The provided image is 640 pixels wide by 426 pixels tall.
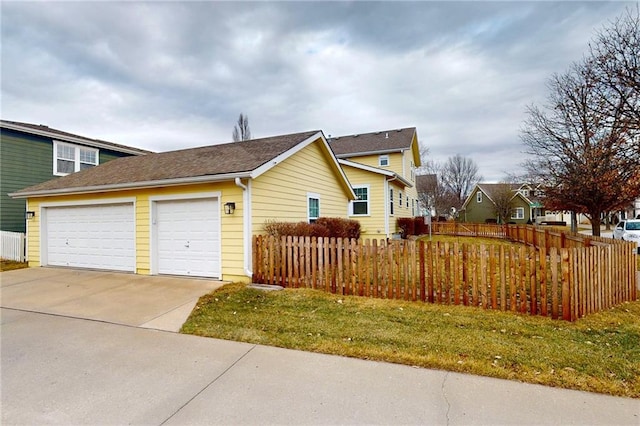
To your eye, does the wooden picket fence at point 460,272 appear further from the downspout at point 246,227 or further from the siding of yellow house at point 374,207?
the siding of yellow house at point 374,207

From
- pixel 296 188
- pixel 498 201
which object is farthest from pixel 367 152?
pixel 498 201

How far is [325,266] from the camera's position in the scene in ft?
23.0

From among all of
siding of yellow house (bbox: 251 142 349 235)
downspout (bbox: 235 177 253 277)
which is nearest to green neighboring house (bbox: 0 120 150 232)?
siding of yellow house (bbox: 251 142 349 235)

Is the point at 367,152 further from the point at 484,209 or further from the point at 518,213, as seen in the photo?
the point at 518,213

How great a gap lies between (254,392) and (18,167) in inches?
698

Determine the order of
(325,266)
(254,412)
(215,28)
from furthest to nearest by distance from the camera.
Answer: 1. (215,28)
2. (325,266)
3. (254,412)

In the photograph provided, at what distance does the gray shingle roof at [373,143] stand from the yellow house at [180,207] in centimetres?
1298

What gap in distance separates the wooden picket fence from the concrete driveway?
1967 mm

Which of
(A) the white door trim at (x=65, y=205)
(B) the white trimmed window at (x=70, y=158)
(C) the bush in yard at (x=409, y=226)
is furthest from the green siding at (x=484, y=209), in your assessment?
(B) the white trimmed window at (x=70, y=158)

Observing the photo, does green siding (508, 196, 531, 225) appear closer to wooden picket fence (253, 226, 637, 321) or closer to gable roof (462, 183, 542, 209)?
gable roof (462, 183, 542, 209)

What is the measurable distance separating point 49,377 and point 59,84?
46.4 ft

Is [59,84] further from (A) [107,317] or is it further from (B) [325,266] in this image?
(B) [325,266]

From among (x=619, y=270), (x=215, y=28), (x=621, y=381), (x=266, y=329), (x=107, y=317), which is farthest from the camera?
(x=215, y=28)

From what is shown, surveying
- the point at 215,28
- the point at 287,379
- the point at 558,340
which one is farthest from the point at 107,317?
the point at 215,28
